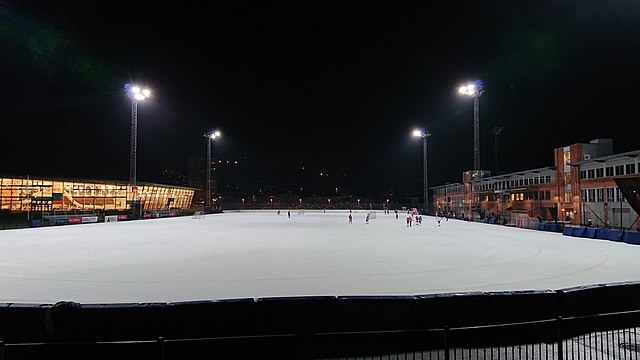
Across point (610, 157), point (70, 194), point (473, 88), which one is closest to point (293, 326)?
point (473, 88)

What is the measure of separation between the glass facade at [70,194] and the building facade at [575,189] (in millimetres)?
49594

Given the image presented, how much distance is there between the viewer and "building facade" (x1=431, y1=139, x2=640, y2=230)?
122 ft

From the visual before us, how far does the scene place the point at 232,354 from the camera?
19.3 feet

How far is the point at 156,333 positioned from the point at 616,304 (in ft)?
28.3

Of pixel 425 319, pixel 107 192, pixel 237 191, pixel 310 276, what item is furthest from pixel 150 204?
pixel 425 319

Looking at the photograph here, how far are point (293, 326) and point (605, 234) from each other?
26.5 meters

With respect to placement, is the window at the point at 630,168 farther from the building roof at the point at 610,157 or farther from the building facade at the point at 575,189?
the building roof at the point at 610,157

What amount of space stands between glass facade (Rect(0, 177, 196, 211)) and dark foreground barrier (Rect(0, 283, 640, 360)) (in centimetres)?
4105

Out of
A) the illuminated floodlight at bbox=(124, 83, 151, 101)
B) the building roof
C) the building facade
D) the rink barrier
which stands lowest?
the rink barrier

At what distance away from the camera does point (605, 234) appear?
2500 cm

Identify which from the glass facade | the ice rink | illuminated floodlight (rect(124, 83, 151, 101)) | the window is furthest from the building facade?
the glass facade

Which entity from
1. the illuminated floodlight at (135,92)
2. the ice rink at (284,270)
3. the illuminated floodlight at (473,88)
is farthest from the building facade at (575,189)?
the illuminated floodlight at (135,92)

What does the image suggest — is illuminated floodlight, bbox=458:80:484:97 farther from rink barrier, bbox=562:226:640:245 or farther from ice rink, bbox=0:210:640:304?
ice rink, bbox=0:210:640:304

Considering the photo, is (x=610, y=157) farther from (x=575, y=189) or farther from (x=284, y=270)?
(x=284, y=270)
